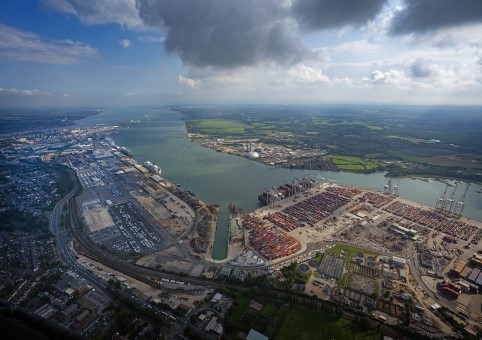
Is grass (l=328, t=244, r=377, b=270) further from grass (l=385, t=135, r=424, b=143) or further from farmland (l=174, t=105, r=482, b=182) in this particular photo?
grass (l=385, t=135, r=424, b=143)

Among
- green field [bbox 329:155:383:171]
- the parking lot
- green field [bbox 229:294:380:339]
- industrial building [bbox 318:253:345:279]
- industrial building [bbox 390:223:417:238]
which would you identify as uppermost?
industrial building [bbox 390:223:417:238]

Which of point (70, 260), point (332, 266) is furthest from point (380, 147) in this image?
point (70, 260)

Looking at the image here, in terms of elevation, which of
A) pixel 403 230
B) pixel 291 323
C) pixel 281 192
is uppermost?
pixel 281 192

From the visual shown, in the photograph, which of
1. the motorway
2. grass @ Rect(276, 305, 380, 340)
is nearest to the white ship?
the motorway

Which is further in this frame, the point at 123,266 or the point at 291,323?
the point at 123,266

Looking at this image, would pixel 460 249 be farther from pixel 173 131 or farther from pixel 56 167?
pixel 173 131

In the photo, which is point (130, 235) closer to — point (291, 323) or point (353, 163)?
point (291, 323)

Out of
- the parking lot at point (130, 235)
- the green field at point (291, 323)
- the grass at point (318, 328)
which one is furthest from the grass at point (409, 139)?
the parking lot at point (130, 235)
